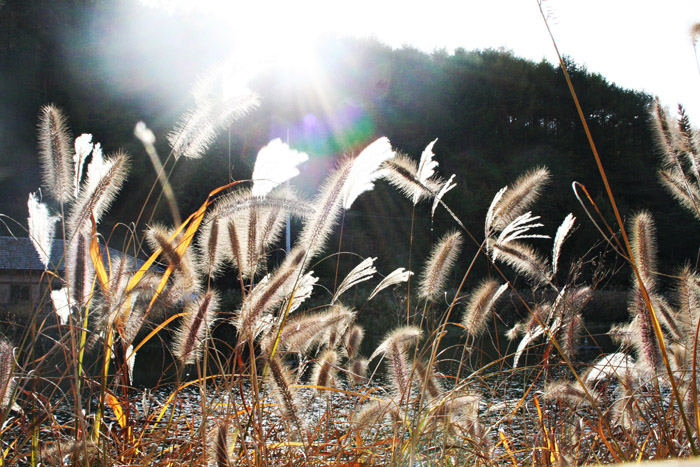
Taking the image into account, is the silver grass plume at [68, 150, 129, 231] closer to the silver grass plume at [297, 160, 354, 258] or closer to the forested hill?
the silver grass plume at [297, 160, 354, 258]

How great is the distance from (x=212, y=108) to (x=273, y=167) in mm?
229

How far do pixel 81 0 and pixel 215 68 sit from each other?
20.5 metres

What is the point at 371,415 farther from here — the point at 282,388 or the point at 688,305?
the point at 688,305

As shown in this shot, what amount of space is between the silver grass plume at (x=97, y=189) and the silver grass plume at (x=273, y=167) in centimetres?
35

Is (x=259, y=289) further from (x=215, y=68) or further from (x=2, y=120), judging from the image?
(x=2, y=120)

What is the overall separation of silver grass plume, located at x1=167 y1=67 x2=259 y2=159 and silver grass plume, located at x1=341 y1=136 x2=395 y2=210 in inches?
13.7

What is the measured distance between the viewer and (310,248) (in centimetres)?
126

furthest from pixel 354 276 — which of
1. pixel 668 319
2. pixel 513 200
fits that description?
pixel 668 319

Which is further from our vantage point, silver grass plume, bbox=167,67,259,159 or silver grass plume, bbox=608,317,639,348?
silver grass plume, bbox=608,317,639,348

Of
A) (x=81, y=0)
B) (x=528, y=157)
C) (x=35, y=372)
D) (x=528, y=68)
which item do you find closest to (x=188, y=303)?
Answer: (x=35, y=372)

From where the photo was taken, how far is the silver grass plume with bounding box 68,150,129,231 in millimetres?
1277

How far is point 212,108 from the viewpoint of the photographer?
4.59 ft

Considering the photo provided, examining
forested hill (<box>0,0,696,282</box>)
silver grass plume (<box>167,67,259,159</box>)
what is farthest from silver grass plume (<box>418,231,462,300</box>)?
forested hill (<box>0,0,696,282</box>)

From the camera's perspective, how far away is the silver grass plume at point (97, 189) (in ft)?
4.19
